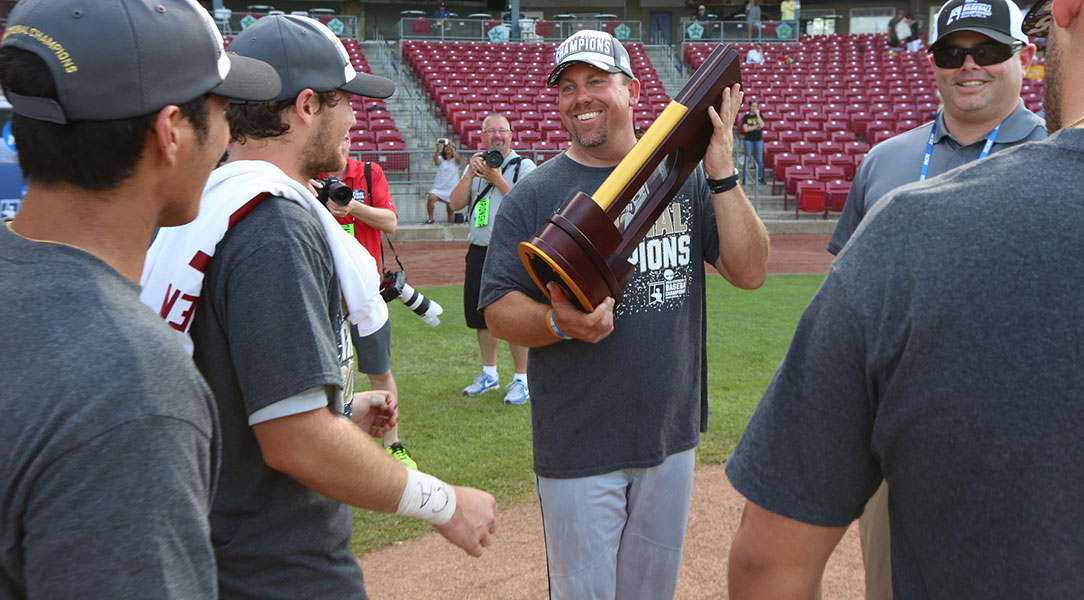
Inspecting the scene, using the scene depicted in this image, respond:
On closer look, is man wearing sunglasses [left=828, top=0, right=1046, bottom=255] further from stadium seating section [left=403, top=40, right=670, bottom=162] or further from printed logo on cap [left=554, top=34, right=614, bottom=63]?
stadium seating section [left=403, top=40, right=670, bottom=162]

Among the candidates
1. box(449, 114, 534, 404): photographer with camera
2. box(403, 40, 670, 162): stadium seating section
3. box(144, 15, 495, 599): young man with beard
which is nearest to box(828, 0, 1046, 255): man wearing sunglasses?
box(144, 15, 495, 599): young man with beard

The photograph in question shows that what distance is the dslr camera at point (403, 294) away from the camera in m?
5.96

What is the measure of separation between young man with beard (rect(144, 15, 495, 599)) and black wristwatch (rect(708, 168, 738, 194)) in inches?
53.1

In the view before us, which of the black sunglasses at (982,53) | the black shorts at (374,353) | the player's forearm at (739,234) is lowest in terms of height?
Answer: the black shorts at (374,353)

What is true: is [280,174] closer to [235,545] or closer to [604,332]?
[235,545]

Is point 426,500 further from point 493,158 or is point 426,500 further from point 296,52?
point 493,158

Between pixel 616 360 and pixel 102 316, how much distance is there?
1.92 m

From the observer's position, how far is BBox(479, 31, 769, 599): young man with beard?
2832 mm

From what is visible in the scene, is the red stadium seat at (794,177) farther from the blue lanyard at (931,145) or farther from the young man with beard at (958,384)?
the young man with beard at (958,384)

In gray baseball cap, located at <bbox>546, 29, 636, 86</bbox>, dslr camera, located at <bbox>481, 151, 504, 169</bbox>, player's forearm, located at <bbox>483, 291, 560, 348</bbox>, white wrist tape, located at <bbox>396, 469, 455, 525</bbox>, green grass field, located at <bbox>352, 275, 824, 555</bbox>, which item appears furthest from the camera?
dslr camera, located at <bbox>481, 151, 504, 169</bbox>

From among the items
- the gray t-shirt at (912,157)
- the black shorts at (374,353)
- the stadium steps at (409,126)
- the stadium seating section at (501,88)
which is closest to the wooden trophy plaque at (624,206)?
the gray t-shirt at (912,157)

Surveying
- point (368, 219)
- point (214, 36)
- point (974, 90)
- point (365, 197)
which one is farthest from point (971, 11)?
point (365, 197)

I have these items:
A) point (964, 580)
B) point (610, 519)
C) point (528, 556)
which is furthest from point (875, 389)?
point (528, 556)

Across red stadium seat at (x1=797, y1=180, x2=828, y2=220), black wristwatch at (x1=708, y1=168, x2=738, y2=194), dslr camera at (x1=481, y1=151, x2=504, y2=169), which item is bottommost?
red stadium seat at (x1=797, y1=180, x2=828, y2=220)
